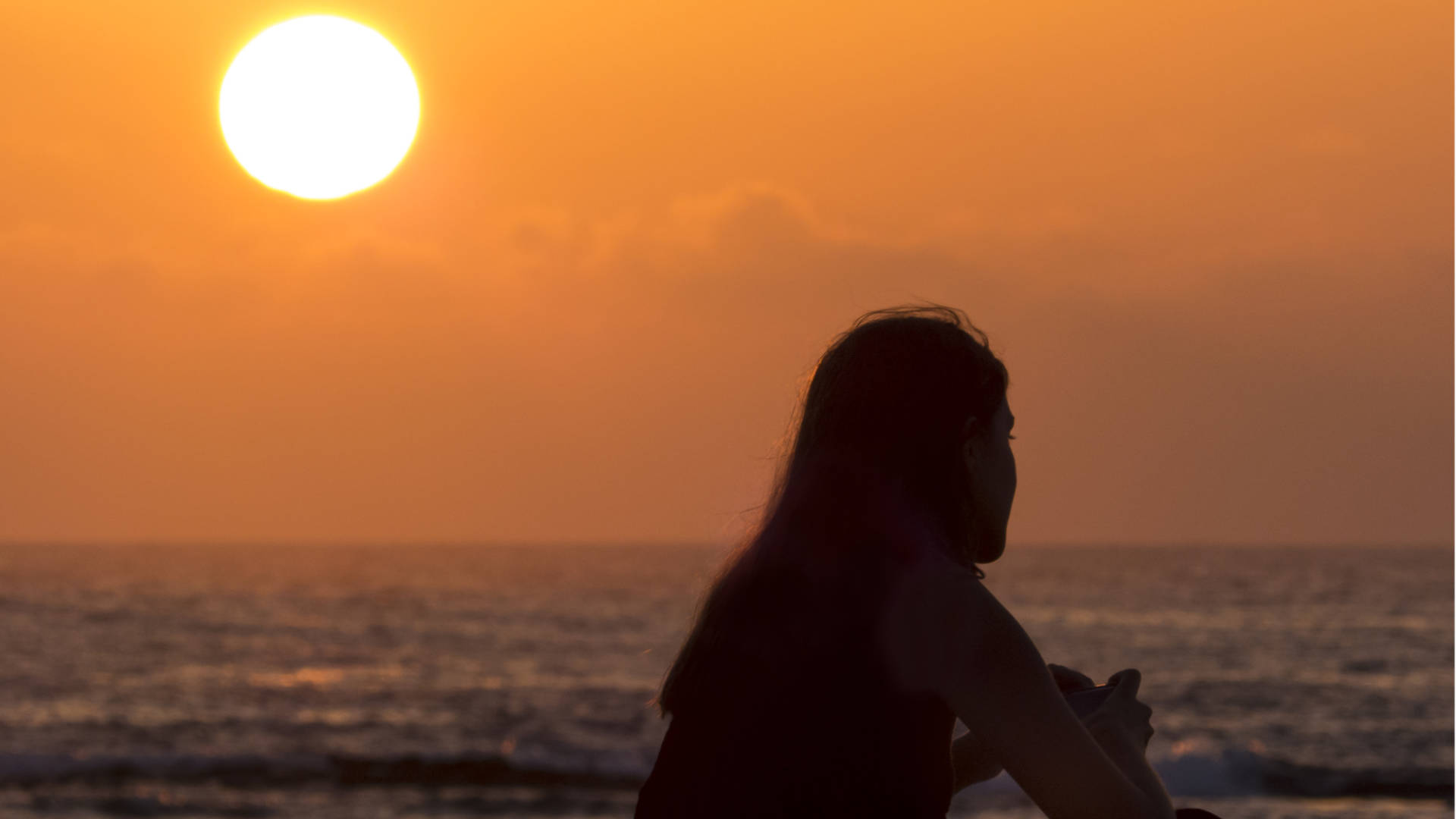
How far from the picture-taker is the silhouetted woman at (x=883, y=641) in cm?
186

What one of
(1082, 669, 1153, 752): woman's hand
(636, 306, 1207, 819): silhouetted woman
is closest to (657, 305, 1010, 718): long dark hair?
(636, 306, 1207, 819): silhouetted woman

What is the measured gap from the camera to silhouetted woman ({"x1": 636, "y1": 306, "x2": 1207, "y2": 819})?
1861 mm

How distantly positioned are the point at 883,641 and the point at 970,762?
52cm

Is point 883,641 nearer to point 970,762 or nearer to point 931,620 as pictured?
point 931,620

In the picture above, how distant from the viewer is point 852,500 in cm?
204

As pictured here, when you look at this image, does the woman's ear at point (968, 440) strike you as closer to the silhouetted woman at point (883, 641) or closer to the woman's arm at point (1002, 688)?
the silhouetted woman at point (883, 641)

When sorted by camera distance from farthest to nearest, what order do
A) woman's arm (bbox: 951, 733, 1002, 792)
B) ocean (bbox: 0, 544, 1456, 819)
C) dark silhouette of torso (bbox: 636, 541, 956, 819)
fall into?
ocean (bbox: 0, 544, 1456, 819)
woman's arm (bbox: 951, 733, 1002, 792)
dark silhouette of torso (bbox: 636, 541, 956, 819)

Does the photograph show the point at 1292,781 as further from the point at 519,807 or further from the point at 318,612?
the point at 318,612

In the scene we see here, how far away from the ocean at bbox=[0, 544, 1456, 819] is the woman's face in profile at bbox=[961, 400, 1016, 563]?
533 millimetres

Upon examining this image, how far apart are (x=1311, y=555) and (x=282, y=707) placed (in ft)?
334

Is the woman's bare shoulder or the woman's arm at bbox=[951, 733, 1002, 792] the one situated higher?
the woman's bare shoulder

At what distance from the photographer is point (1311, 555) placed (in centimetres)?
11206

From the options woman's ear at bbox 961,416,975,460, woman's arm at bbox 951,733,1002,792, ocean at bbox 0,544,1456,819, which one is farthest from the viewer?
ocean at bbox 0,544,1456,819

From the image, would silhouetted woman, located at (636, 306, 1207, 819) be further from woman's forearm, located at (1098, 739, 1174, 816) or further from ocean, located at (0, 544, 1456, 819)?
ocean, located at (0, 544, 1456, 819)
